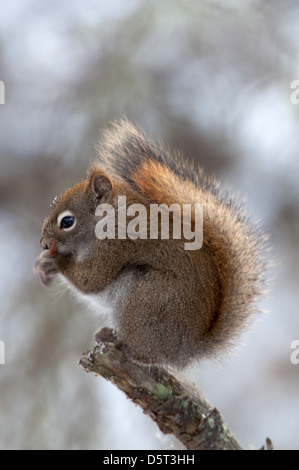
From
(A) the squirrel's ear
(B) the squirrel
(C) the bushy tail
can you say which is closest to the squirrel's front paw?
(B) the squirrel

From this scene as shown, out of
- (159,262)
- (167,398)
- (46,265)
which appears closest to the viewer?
(167,398)

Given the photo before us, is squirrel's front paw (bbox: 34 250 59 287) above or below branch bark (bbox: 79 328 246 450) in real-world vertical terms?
above

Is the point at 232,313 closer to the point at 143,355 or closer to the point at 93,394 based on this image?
the point at 143,355

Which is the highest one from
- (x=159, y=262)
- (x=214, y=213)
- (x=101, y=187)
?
(x=101, y=187)

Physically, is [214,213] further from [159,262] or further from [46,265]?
[46,265]

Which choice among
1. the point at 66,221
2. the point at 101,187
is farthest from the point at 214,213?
the point at 66,221

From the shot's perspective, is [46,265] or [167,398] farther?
[46,265]

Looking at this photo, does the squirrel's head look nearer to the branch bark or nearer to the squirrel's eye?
the squirrel's eye
